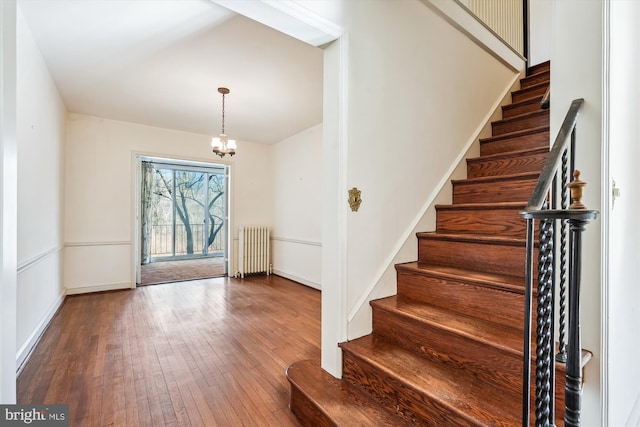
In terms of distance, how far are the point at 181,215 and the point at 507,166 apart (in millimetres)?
8039

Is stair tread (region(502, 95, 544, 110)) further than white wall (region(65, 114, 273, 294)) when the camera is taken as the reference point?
No

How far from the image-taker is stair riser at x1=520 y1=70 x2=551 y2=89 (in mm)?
3067

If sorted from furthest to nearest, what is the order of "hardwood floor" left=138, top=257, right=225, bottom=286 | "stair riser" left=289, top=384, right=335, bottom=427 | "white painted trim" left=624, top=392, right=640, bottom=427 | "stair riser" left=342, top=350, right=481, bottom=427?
"hardwood floor" left=138, top=257, right=225, bottom=286 < "stair riser" left=289, top=384, right=335, bottom=427 < "white painted trim" left=624, top=392, right=640, bottom=427 < "stair riser" left=342, top=350, right=481, bottom=427

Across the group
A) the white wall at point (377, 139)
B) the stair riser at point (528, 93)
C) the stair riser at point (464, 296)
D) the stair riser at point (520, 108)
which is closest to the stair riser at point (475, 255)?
the white wall at point (377, 139)

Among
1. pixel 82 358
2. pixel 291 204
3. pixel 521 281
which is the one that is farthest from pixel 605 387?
pixel 291 204

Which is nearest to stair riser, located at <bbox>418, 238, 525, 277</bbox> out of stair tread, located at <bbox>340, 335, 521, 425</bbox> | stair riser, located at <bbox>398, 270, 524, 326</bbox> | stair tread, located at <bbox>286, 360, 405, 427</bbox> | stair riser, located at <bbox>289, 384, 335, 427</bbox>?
stair riser, located at <bbox>398, 270, 524, 326</bbox>

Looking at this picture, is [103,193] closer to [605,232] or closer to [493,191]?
[493,191]

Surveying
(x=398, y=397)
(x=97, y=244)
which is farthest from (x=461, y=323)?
(x=97, y=244)

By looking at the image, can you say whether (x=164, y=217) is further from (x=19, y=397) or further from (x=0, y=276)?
(x=0, y=276)

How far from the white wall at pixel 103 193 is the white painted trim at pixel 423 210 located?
4.31 metres

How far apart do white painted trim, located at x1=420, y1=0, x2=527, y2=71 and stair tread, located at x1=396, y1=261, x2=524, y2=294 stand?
2.03 metres

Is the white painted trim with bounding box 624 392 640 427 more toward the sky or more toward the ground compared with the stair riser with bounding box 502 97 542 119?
more toward the ground

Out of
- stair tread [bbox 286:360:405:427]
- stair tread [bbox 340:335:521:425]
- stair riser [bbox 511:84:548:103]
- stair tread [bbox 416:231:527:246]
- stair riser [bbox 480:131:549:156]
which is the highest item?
stair riser [bbox 511:84:548:103]

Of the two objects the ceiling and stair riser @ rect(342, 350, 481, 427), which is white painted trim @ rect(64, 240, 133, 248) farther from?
stair riser @ rect(342, 350, 481, 427)
